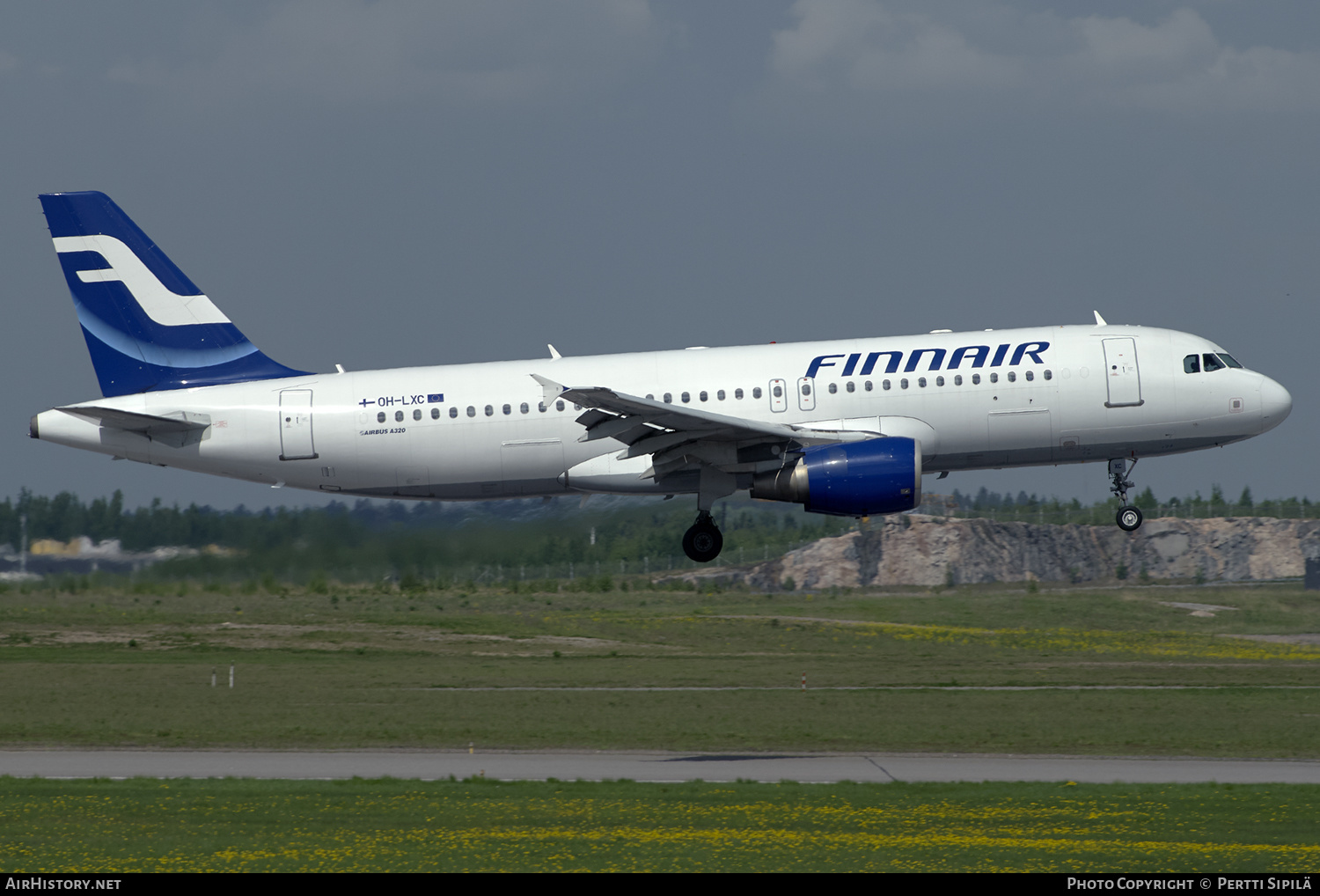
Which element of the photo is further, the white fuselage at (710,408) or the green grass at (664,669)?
the green grass at (664,669)

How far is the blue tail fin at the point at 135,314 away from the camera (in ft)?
109

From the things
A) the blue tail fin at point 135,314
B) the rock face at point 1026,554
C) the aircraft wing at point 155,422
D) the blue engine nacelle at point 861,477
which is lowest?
the rock face at point 1026,554

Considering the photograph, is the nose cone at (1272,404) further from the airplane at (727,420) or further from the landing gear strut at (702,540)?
the landing gear strut at (702,540)

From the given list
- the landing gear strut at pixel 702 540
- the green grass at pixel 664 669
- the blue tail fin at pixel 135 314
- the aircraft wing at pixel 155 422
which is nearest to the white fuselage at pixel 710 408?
the aircraft wing at pixel 155 422

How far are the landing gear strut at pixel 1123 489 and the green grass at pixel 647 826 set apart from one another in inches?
361

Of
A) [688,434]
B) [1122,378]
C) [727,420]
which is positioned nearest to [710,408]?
[688,434]

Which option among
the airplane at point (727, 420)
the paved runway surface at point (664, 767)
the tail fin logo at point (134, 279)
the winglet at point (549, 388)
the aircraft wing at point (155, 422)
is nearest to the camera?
the paved runway surface at point (664, 767)

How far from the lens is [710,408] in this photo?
3064 centimetres

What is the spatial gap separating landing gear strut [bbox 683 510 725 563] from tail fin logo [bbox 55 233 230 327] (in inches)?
491

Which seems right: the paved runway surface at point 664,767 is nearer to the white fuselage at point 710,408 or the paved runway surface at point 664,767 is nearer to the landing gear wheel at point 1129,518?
the landing gear wheel at point 1129,518

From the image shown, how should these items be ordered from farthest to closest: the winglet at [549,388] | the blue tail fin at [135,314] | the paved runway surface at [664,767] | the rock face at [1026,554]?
the rock face at [1026,554] < the blue tail fin at [135,314] < the winglet at [549,388] < the paved runway surface at [664,767]

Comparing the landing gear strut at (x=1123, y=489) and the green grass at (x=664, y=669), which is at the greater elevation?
the landing gear strut at (x=1123, y=489)

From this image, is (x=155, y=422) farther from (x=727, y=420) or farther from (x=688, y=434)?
(x=727, y=420)

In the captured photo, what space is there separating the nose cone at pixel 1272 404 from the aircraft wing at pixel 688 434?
887 centimetres
